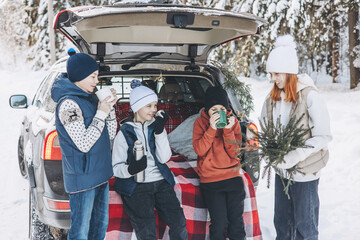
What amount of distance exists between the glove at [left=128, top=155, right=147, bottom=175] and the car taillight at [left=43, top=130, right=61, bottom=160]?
55 cm

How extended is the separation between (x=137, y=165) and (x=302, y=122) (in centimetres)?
123

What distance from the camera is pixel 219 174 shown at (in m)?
2.77

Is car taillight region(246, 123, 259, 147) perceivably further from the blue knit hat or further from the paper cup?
the blue knit hat

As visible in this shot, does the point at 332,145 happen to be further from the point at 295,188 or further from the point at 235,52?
the point at 235,52

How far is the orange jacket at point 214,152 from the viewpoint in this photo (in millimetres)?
2759

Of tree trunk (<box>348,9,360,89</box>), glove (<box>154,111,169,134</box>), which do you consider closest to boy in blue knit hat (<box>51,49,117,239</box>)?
glove (<box>154,111,169,134</box>)

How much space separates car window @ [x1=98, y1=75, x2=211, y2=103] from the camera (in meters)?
4.05

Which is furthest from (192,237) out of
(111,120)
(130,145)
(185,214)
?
(111,120)

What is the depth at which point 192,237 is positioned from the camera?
9.11 feet

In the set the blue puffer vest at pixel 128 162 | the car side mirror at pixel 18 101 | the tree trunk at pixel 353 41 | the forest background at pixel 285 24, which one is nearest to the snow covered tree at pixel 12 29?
the forest background at pixel 285 24

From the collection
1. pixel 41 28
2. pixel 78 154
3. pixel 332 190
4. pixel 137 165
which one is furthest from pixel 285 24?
pixel 41 28

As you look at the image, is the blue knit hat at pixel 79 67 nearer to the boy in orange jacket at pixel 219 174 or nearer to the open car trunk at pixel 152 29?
the open car trunk at pixel 152 29

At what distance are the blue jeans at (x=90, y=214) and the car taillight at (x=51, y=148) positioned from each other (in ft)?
1.14

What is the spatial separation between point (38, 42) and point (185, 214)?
18725 millimetres
